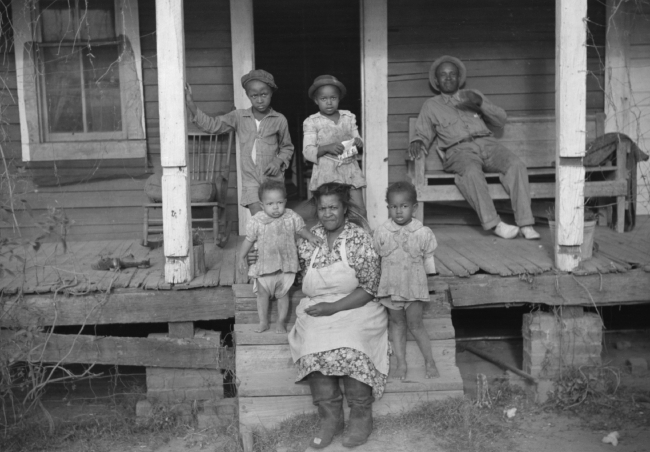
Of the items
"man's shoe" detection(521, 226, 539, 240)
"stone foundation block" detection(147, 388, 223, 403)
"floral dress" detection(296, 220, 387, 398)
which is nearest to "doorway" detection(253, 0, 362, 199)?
"man's shoe" detection(521, 226, 539, 240)

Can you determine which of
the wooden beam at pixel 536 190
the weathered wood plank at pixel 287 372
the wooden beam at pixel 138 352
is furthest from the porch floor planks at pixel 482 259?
the wooden beam at pixel 138 352

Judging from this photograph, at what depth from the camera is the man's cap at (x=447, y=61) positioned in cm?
666

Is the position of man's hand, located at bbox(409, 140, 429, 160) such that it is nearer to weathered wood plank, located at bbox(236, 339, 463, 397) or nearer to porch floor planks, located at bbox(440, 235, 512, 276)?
porch floor planks, located at bbox(440, 235, 512, 276)

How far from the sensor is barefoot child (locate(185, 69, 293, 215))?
5.47 meters

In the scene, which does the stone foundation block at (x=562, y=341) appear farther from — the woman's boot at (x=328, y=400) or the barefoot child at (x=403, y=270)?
the woman's boot at (x=328, y=400)

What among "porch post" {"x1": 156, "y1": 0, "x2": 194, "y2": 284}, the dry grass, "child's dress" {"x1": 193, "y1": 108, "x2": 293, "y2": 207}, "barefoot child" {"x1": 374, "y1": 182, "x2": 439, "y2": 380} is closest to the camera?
the dry grass

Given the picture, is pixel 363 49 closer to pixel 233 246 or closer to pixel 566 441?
pixel 233 246

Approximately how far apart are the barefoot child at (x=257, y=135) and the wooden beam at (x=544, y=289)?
1.58m

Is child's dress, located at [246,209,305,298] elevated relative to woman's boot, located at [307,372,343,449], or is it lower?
elevated

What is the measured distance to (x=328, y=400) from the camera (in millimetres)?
4191

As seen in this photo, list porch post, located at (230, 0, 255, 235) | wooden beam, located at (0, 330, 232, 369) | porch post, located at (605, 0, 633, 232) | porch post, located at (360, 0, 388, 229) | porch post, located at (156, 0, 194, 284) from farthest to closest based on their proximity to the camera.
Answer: porch post, located at (605, 0, 633, 232) < porch post, located at (360, 0, 388, 229) < porch post, located at (230, 0, 255, 235) < wooden beam, located at (0, 330, 232, 369) < porch post, located at (156, 0, 194, 284)

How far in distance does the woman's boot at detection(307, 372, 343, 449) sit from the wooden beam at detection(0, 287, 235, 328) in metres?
1.08

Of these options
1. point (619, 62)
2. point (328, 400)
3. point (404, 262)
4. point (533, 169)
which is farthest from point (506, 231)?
point (328, 400)

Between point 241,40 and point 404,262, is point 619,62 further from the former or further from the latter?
point 404,262
